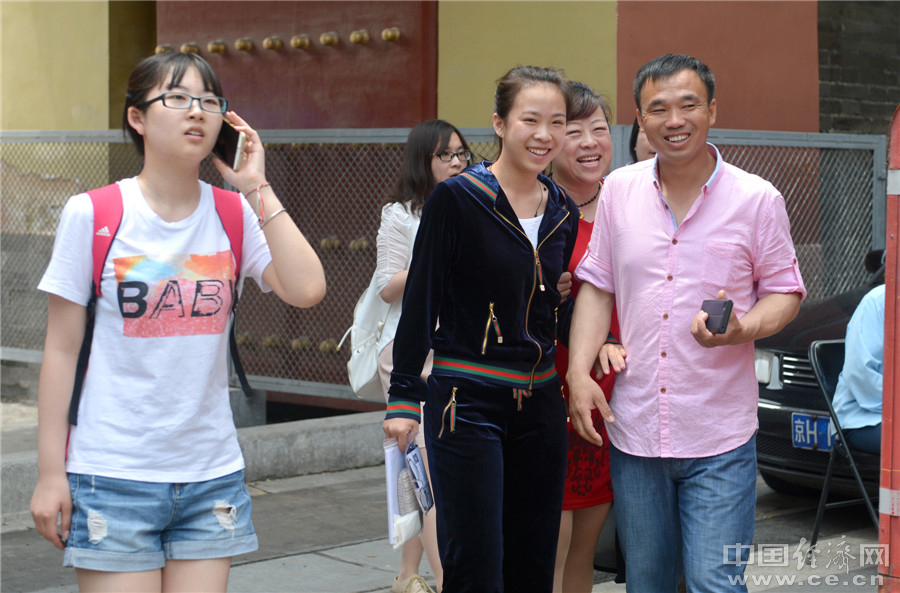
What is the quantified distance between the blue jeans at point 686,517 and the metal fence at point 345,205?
202 inches

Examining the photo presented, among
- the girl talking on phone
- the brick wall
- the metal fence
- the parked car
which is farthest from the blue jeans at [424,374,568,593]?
the brick wall

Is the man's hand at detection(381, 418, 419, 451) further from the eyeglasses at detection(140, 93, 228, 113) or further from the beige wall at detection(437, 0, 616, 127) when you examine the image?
the beige wall at detection(437, 0, 616, 127)

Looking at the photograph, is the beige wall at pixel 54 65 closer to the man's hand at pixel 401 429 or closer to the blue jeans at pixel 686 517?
the man's hand at pixel 401 429

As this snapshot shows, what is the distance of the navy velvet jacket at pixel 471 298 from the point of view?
3301mm

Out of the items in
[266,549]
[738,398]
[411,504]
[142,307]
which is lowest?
[266,549]

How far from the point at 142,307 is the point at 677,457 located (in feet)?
4.99

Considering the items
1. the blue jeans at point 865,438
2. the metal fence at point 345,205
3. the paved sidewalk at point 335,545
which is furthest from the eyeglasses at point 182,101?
the metal fence at point 345,205

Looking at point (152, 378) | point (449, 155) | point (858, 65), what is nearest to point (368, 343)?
point (449, 155)

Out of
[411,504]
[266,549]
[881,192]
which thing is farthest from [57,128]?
[411,504]

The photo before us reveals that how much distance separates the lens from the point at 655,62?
327cm

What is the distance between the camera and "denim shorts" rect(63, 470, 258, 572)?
2.64 m

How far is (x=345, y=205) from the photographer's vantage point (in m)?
8.80

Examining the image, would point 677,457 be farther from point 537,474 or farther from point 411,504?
point 411,504

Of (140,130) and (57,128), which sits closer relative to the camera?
(140,130)
